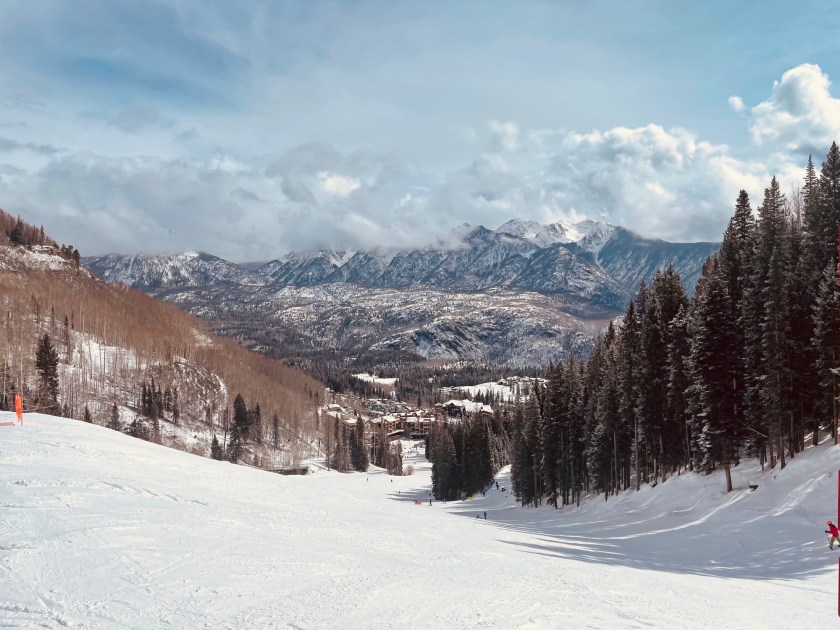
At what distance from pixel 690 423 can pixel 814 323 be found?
11.4 metres

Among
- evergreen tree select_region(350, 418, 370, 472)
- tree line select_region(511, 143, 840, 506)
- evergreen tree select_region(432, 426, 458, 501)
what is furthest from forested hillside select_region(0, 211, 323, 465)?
tree line select_region(511, 143, 840, 506)

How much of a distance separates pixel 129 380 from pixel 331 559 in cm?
15801

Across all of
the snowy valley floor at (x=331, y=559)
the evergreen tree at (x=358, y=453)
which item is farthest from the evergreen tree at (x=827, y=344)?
the evergreen tree at (x=358, y=453)

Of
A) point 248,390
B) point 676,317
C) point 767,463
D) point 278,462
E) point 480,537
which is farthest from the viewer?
point 248,390

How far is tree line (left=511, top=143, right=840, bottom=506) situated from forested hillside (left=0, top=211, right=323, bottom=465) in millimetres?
92883

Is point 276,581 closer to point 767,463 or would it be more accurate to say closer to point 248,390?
point 767,463

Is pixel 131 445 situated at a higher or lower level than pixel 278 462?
higher

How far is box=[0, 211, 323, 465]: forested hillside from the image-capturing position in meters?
126

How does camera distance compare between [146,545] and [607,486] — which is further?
[607,486]

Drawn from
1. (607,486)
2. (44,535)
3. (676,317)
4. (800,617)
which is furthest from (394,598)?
(607,486)

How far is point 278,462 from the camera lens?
155 metres

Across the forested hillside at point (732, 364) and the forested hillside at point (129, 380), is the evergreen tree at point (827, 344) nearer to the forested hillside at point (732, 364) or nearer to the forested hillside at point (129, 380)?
the forested hillside at point (732, 364)

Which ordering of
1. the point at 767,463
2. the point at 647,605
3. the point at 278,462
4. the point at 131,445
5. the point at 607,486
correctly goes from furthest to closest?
the point at 278,462 < the point at 607,486 < the point at 767,463 < the point at 131,445 < the point at 647,605

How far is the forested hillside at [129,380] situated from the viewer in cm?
12632
